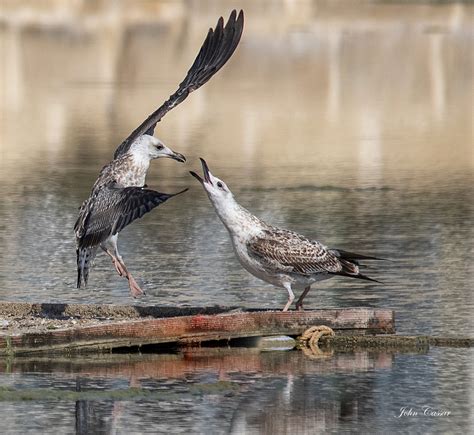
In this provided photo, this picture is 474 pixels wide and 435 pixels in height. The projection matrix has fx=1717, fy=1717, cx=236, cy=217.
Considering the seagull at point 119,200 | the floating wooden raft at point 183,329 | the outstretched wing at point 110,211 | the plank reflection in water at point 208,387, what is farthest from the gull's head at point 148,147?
the plank reflection in water at point 208,387

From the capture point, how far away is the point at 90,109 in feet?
121

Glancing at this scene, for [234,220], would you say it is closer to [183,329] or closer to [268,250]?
[268,250]

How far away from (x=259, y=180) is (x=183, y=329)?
38.4ft

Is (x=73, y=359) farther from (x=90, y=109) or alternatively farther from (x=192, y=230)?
(x=90, y=109)

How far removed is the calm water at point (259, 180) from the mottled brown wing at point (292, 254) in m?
0.91

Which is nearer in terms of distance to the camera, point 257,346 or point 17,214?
point 257,346

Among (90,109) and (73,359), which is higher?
(90,109)

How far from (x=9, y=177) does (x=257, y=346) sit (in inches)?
504

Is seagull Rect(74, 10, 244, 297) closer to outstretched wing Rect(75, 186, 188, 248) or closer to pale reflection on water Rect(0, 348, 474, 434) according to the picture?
outstretched wing Rect(75, 186, 188, 248)

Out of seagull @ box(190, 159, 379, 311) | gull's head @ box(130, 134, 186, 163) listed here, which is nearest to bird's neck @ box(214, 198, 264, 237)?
seagull @ box(190, 159, 379, 311)

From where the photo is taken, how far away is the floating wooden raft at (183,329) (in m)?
12.9

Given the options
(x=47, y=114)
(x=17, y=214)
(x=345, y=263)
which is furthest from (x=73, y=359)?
(x=47, y=114)

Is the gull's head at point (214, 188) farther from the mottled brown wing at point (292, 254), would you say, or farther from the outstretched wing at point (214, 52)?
the outstretched wing at point (214, 52)

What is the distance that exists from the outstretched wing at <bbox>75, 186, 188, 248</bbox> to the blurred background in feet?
5.42
